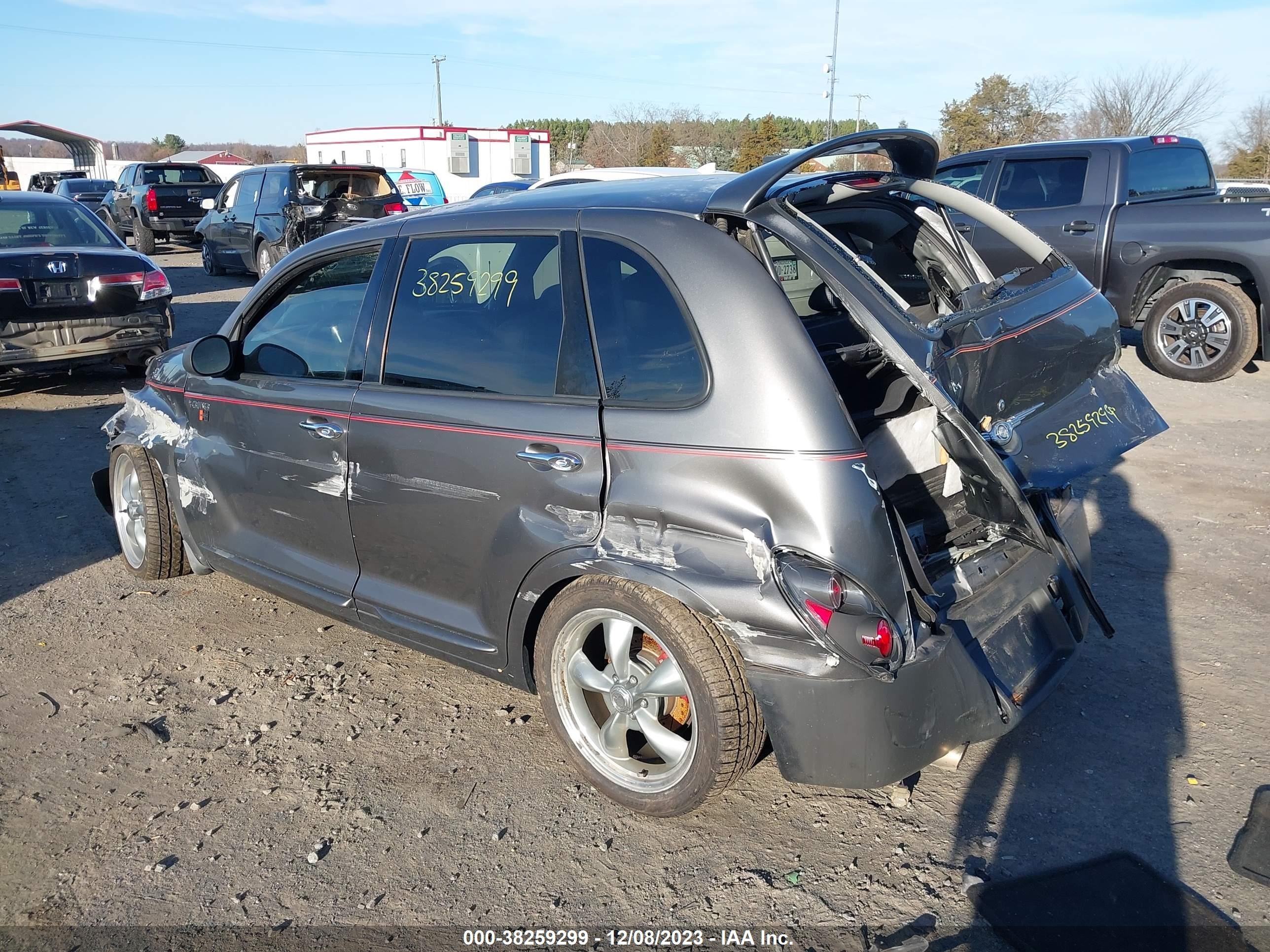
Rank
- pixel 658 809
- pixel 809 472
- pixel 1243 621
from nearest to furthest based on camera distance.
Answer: pixel 809 472 < pixel 658 809 < pixel 1243 621

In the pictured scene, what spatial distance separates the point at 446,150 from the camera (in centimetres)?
3634

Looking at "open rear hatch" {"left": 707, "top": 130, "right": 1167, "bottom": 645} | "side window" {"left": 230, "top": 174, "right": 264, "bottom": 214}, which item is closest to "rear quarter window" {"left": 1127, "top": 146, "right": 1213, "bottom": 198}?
"open rear hatch" {"left": 707, "top": 130, "right": 1167, "bottom": 645}

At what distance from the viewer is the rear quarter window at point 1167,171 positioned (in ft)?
29.7

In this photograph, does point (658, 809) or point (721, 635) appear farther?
point (658, 809)

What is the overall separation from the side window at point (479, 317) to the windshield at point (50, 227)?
6.52m

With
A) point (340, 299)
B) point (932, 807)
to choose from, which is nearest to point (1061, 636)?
point (932, 807)

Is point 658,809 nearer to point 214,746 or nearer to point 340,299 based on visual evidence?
point 214,746

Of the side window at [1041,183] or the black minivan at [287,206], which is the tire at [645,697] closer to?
the side window at [1041,183]

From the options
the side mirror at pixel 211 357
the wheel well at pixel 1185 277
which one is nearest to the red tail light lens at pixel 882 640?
the side mirror at pixel 211 357

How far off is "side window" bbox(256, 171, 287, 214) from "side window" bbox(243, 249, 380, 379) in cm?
1156

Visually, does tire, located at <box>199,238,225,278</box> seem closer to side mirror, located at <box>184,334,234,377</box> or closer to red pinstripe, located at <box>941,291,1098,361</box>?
side mirror, located at <box>184,334,234,377</box>

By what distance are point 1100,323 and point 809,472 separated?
1.73 meters

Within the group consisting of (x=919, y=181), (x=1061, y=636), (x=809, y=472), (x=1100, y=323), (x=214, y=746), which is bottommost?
(x=214, y=746)

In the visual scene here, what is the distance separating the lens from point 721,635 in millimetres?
2770
